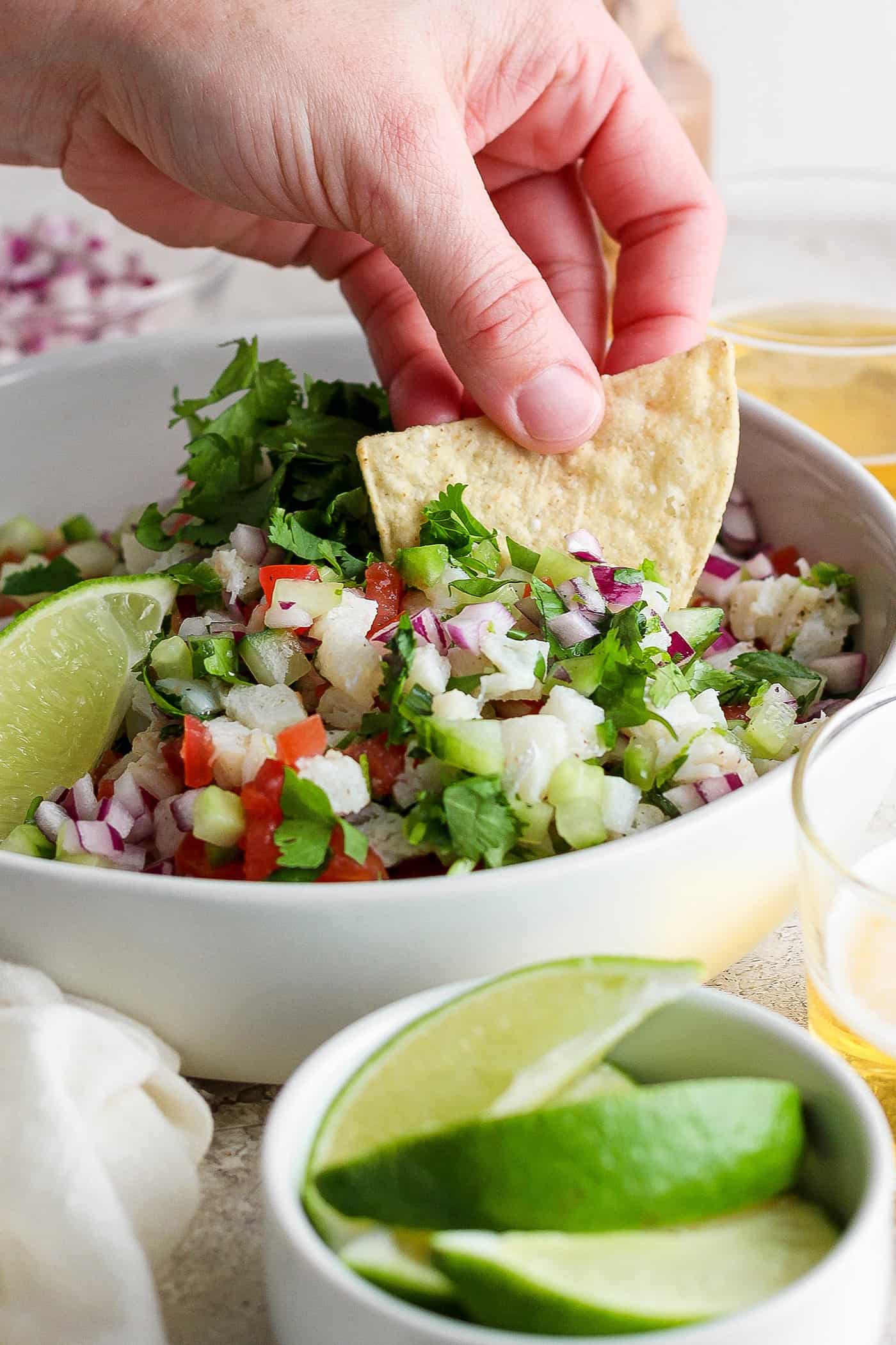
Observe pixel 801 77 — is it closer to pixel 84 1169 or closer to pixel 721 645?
pixel 721 645

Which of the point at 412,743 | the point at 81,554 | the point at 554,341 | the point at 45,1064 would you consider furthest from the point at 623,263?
the point at 45,1064

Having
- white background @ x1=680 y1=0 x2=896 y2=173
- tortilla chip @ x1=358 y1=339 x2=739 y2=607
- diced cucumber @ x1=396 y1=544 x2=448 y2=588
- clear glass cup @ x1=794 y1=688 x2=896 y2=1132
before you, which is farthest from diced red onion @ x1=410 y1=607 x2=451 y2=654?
white background @ x1=680 y1=0 x2=896 y2=173

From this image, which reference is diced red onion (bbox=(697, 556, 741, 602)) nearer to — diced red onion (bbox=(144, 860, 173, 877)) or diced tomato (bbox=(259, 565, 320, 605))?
diced tomato (bbox=(259, 565, 320, 605))

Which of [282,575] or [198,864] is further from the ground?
[282,575]

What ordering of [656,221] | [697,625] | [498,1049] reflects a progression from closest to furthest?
[498,1049] → [697,625] → [656,221]

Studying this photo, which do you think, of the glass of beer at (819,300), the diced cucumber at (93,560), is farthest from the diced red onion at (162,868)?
the glass of beer at (819,300)

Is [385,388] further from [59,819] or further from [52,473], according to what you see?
[59,819]

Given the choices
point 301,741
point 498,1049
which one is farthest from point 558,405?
point 498,1049

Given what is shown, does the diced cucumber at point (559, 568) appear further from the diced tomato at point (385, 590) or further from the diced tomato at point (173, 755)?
the diced tomato at point (173, 755)
